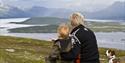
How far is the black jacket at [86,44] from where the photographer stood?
1163cm

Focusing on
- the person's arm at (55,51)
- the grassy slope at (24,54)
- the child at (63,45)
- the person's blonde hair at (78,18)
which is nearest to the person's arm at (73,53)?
the child at (63,45)

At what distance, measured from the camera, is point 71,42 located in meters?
11.5

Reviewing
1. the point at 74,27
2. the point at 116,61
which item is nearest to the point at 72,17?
the point at 74,27

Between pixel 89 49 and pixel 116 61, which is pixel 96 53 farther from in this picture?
pixel 116 61

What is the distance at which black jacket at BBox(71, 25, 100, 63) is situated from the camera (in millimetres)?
11630

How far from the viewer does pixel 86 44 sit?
11.7 meters

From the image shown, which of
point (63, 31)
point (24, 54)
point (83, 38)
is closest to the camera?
point (63, 31)

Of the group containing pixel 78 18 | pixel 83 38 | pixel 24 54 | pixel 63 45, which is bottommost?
pixel 24 54

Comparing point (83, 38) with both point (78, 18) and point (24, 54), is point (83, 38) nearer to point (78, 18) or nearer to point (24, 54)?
point (78, 18)

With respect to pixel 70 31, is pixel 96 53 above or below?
below

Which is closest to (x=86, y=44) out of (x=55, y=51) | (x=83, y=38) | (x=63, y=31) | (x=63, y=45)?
(x=83, y=38)

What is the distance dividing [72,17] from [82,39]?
72 cm

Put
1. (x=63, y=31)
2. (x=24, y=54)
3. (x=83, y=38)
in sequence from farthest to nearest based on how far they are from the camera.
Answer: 1. (x=24, y=54)
2. (x=83, y=38)
3. (x=63, y=31)

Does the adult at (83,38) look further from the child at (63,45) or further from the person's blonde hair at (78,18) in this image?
the child at (63,45)
